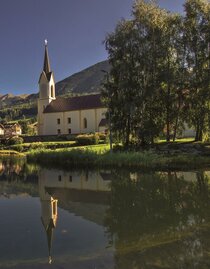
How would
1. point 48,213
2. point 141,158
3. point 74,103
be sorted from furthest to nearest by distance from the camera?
point 74,103 → point 141,158 → point 48,213

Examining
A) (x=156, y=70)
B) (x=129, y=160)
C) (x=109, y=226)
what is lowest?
(x=109, y=226)

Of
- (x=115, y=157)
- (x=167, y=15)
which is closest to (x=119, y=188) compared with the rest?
(x=115, y=157)

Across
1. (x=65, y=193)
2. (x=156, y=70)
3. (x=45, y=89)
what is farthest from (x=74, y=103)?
(x=65, y=193)

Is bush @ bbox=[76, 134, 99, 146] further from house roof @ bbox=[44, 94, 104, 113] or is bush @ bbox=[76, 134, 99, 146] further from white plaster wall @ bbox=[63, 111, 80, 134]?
white plaster wall @ bbox=[63, 111, 80, 134]

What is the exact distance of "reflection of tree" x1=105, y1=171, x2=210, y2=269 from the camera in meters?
7.23

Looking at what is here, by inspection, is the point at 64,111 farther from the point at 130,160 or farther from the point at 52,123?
the point at 130,160

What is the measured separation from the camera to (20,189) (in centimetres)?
1873

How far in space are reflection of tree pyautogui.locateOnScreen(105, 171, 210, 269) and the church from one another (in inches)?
2604

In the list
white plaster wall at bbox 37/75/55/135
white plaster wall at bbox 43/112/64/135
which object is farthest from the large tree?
white plaster wall at bbox 37/75/55/135

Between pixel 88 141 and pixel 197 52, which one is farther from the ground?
pixel 197 52

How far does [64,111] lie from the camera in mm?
88375

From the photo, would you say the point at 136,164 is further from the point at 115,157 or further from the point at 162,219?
Answer: the point at 162,219

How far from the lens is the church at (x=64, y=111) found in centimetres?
8462

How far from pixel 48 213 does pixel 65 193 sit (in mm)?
4462
